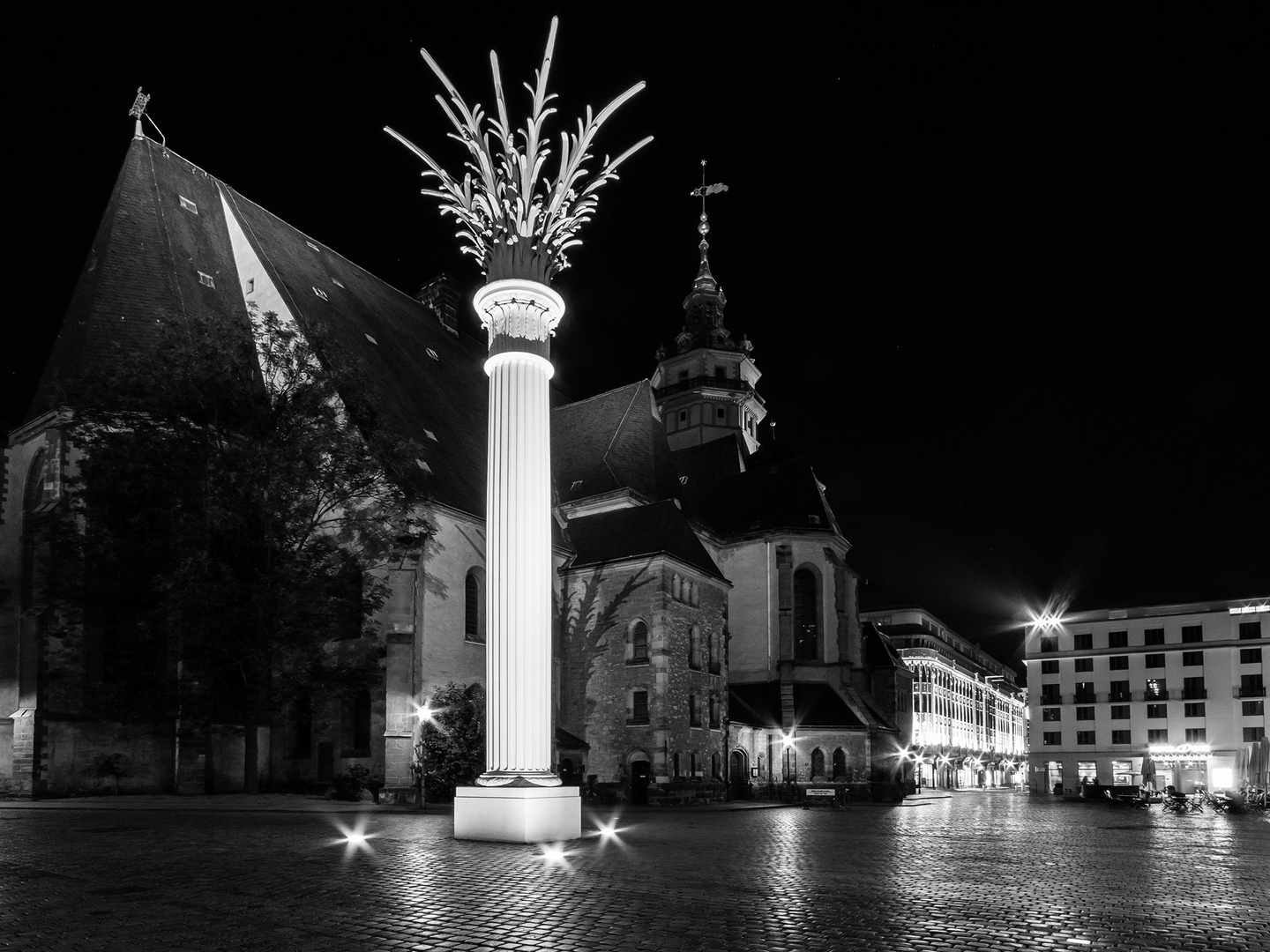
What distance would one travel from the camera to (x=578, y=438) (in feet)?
161

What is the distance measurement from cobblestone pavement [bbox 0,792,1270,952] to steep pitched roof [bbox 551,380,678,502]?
86.6 ft

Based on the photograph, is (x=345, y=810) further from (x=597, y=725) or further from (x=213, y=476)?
(x=597, y=725)

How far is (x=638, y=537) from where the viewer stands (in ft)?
130

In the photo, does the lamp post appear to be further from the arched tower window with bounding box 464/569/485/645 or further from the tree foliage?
the arched tower window with bounding box 464/569/485/645

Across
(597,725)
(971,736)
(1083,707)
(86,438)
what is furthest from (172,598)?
(971,736)

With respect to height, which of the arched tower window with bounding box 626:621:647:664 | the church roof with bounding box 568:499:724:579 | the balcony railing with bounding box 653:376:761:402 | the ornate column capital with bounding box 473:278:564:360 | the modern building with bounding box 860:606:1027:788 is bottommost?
the modern building with bounding box 860:606:1027:788

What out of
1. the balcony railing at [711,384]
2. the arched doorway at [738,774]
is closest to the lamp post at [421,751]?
the arched doorway at [738,774]

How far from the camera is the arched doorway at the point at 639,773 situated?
36656mm

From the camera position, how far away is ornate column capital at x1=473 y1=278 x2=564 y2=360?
17531mm

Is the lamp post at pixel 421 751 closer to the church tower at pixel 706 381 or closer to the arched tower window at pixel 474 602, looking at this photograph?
the arched tower window at pixel 474 602


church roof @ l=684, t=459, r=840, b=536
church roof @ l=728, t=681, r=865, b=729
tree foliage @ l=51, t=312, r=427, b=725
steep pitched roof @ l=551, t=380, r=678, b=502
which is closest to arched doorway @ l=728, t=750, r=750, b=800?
church roof @ l=728, t=681, r=865, b=729

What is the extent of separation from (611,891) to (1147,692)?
3105 inches

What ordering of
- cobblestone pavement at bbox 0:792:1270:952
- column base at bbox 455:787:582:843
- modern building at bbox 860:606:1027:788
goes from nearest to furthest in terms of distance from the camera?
cobblestone pavement at bbox 0:792:1270:952, column base at bbox 455:787:582:843, modern building at bbox 860:606:1027:788

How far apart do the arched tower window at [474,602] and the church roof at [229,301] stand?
2297mm
